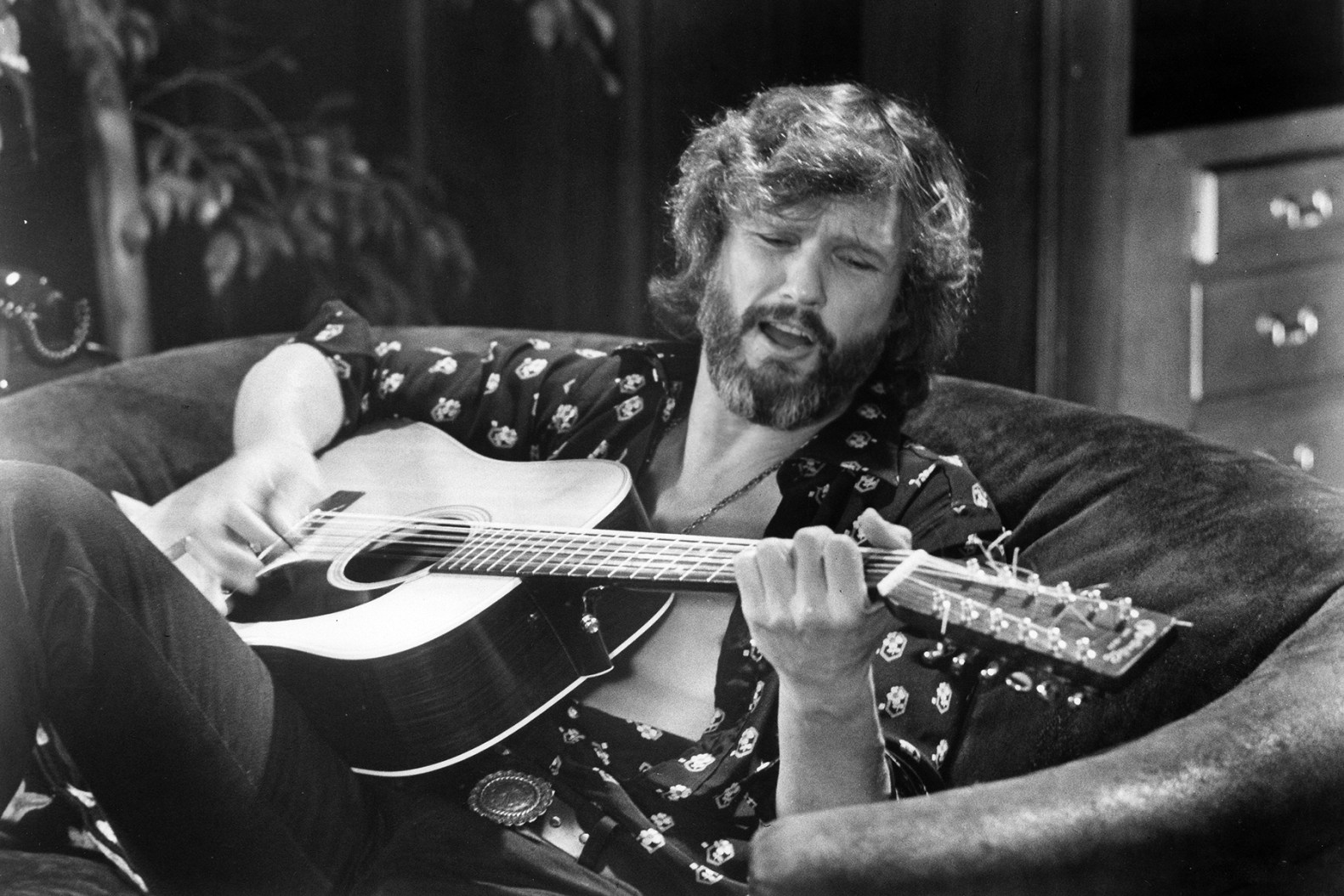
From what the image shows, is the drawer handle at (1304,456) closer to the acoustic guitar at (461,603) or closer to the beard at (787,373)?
the beard at (787,373)

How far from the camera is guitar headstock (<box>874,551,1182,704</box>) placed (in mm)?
818

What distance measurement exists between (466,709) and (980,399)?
61 centimetres

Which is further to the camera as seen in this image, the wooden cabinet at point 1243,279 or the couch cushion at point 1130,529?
the wooden cabinet at point 1243,279

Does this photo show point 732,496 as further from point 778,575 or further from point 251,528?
point 251,528

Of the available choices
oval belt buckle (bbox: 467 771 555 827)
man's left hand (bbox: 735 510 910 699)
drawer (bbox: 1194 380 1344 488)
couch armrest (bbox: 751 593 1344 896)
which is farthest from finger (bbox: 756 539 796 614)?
drawer (bbox: 1194 380 1344 488)

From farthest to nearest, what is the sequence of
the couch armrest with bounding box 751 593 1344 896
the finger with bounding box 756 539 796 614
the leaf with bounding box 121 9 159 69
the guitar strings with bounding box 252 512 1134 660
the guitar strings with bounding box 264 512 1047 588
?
the leaf with bounding box 121 9 159 69 → the guitar strings with bounding box 264 512 1047 588 → the finger with bounding box 756 539 796 614 → the guitar strings with bounding box 252 512 1134 660 → the couch armrest with bounding box 751 593 1344 896

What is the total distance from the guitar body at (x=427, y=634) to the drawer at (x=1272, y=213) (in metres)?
0.82

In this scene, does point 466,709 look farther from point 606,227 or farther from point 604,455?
point 606,227

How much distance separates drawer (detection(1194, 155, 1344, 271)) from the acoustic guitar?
78 cm

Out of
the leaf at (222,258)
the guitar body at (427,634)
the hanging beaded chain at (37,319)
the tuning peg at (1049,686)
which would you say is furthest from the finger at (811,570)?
the leaf at (222,258)

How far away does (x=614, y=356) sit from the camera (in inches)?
59.7

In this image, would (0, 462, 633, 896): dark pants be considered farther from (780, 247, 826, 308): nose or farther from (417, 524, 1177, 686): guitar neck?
(780, 247, 826, 308): nose

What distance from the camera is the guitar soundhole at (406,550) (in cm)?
122

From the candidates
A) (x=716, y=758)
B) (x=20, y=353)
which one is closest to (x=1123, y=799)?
(x=716, y=758)
